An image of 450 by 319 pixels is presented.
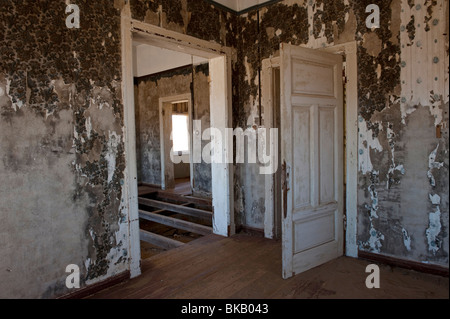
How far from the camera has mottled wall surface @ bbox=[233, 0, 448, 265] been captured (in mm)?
2760

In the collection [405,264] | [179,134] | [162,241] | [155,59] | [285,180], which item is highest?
[155,59]

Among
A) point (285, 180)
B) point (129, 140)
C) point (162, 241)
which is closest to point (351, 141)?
point (285, 180)

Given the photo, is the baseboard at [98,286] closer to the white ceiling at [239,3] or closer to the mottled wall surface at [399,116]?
the mottled wall surface at [399,116]

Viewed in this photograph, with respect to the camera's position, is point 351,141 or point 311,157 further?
point 351,141

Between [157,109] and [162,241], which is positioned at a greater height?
[157,109]

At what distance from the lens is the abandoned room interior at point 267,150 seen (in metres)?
2.34

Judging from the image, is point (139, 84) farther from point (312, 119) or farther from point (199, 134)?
point (312, 119)

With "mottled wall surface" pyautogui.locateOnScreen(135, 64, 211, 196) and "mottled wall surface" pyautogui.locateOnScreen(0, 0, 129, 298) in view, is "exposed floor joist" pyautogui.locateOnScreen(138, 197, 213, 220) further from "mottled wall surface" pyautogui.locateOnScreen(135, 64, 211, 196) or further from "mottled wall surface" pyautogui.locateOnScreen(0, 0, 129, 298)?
"mottled wall surface" pyautogui.locateOnScreen(0, 0, 129, 298)

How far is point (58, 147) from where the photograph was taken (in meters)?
2.46

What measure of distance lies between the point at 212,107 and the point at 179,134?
614 cm

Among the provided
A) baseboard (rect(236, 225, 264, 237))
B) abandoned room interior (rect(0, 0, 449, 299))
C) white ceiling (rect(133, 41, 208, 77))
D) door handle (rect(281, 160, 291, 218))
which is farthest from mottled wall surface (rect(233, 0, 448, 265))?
white ceiling (rect(133, 41, 208, 77))

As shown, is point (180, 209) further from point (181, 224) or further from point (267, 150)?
point (267, 150)

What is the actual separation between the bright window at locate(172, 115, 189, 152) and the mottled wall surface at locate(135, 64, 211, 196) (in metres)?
1.94
